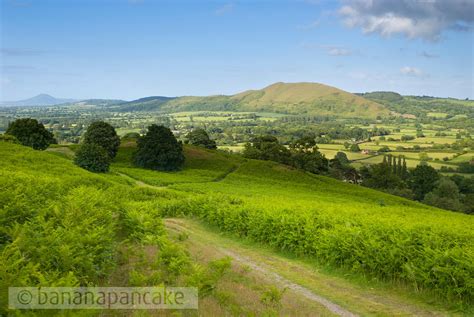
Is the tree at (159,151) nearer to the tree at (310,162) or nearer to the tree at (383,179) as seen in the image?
the tree at (310,162)

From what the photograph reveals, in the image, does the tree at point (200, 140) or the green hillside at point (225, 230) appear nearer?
the green hillside at point (225, 230)

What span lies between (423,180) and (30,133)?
10342cm

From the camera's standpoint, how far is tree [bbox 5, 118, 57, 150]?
234 ft

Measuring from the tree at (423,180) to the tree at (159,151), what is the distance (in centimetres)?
7628

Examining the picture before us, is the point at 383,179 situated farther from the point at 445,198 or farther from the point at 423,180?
the point at 445,198

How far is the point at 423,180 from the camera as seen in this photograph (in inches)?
4712

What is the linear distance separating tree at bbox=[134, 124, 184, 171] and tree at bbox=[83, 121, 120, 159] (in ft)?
17.6

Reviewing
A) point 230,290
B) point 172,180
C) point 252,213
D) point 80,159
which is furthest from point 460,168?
point 230,290

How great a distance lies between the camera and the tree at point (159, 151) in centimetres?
7700

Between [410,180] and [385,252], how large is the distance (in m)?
125

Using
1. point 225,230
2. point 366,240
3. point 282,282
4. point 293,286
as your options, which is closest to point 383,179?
point 225,230

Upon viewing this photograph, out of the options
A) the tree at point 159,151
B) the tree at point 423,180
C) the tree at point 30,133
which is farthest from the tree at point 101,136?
the tree at point 423,180

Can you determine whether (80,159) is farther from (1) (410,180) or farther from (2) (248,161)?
(1) (410,180)

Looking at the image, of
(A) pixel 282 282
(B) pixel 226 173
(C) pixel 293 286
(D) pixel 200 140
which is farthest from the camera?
(D) pixel 200 140
